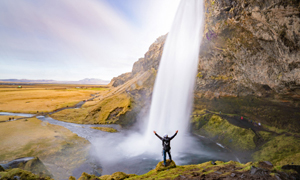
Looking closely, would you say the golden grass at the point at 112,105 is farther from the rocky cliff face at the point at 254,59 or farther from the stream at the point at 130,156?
the rocky cliff face at the point at 254,59

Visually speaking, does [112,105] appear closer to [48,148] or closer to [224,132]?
[48,148]

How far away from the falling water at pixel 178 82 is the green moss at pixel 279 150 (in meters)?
12.0

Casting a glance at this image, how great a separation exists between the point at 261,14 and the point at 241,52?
6776 millimetres

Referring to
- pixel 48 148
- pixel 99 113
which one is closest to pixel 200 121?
pixel 99 113

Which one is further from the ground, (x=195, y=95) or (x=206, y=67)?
(x=206, y=67)

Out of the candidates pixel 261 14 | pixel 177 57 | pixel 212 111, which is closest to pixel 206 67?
pixel 177 57

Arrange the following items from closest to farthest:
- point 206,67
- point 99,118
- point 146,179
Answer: point 146,179 → point 206,67 → point 99,118

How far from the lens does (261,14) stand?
562 inches

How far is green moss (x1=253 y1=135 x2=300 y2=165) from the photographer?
630 inches

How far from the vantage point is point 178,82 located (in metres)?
29.8

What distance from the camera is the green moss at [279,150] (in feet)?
52.5

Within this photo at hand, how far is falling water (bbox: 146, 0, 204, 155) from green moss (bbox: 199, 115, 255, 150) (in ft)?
16.2

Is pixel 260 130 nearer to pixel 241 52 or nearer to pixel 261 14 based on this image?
pixel 241 52

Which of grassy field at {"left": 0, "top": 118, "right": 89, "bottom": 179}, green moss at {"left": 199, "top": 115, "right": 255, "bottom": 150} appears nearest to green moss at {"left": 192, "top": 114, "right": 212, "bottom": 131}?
green moss at {"left": 199, "top": 115, "right": 255, "bottom": 150}
